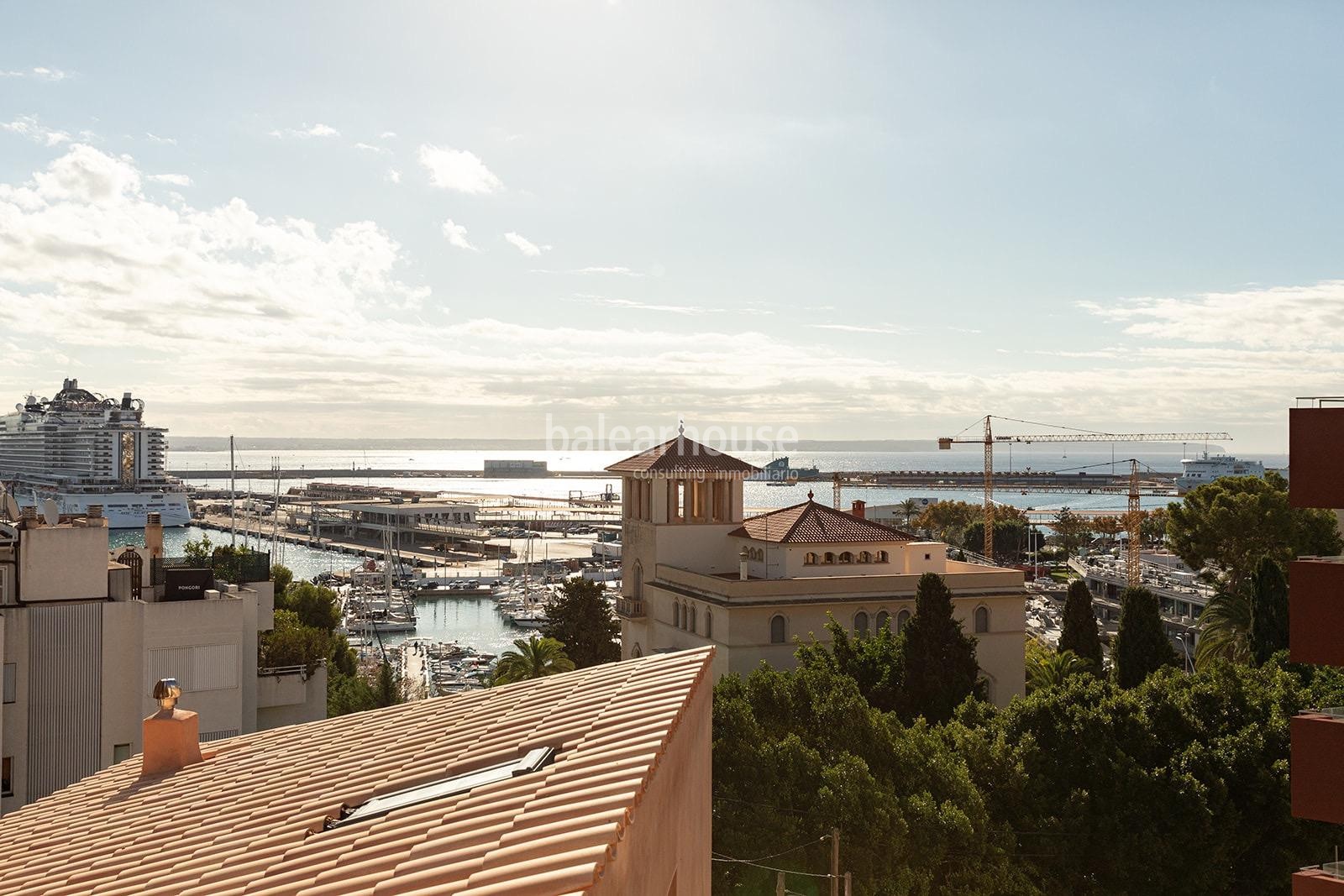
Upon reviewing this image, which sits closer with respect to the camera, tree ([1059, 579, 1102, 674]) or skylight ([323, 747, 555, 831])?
skylight ([323, 747, 555, 831])

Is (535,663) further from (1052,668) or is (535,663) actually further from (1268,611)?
(1268,611)

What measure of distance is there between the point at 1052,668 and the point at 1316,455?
18469mm

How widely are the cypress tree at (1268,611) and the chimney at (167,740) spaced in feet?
72.5

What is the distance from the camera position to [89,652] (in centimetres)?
1919

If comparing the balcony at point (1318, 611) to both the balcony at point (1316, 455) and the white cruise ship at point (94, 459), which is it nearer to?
the balcony at point (1316, 455)

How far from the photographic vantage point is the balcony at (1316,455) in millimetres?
11961

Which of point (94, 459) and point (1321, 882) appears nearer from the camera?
point (1321, 882)

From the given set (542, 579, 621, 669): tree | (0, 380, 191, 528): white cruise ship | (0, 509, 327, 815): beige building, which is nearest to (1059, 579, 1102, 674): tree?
(542, 579, 621, 669): tree

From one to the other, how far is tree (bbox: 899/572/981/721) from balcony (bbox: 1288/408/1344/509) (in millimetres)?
12681

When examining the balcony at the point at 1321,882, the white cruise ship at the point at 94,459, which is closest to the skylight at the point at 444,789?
the balcony at the point at 1321,882

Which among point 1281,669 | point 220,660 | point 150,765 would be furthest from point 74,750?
point 1281,669

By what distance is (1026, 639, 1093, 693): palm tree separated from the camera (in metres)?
28.4

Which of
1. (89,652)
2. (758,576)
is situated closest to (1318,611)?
(89,652)

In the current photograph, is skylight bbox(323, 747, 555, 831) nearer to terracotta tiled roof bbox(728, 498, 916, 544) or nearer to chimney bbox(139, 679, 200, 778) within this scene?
chimney bbox(139, 679, 200, 778)
